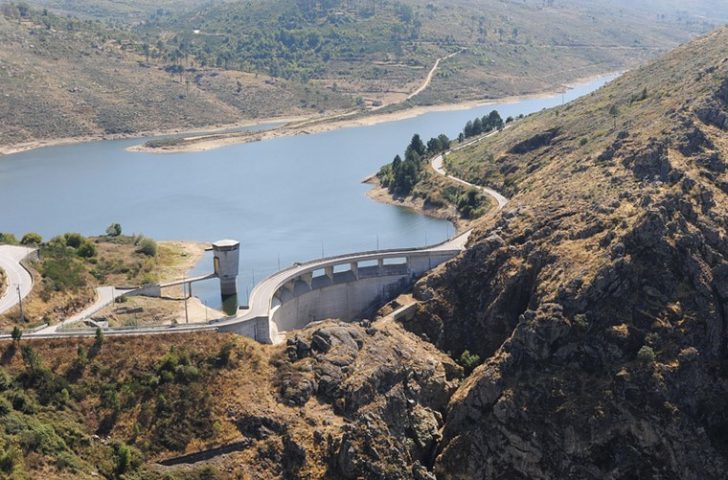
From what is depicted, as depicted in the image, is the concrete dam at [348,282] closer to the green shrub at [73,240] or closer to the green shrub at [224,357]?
the green shrub at [224,357]

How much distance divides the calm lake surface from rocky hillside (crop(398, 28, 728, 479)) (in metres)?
17.9

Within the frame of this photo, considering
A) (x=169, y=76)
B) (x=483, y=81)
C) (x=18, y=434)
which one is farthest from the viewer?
(x=483, y=81)

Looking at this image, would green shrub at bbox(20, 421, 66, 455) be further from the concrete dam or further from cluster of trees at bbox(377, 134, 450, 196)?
cluster of trees at bbox(377, 134, 450, 196)

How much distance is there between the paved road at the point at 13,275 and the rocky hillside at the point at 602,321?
24813 mm

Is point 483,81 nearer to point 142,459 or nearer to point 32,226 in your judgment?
point 32,226

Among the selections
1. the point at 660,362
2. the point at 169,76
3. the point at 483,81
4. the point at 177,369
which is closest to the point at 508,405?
the point at 660,362

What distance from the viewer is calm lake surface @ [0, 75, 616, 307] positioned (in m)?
87.6

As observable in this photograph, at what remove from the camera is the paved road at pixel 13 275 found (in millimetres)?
58688

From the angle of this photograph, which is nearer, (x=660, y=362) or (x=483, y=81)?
(x=660, y=362)

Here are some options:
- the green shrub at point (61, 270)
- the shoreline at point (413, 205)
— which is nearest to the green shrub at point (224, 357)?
the green shrub at point (61, 270)

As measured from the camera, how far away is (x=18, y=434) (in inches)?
1784

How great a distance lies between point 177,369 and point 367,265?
2121 cm

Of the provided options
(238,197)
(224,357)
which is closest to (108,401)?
(224,357)

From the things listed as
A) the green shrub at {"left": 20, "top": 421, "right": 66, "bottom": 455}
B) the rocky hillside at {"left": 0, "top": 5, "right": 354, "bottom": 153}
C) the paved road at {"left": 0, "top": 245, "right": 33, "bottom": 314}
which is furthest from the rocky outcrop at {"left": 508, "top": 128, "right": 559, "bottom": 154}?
the rocky hillside at {"left": 0, "top": 5, "right": 354, "bottom": 153}
